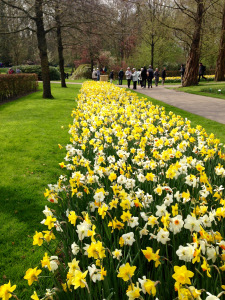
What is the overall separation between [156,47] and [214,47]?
7.45 meters

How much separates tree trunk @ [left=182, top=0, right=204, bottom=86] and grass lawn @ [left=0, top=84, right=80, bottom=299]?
13106mm

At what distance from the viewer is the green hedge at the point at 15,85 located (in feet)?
45.5

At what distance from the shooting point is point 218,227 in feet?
6.86

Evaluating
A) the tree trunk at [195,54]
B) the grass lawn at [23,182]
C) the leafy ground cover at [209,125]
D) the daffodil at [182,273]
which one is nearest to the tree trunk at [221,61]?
the tree trunk at [195,54]

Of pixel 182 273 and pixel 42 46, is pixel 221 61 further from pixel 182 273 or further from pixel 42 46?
pixel 182 273

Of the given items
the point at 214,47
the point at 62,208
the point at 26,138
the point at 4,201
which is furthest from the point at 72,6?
the point at 214,47

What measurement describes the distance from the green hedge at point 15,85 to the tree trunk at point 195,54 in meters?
11.2

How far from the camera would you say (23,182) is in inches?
163

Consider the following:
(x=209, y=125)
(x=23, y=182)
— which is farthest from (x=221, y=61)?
(x=23, y=182)

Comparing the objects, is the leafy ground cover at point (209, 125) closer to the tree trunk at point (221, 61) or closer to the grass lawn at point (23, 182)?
the grass lawn at point (23, 182)

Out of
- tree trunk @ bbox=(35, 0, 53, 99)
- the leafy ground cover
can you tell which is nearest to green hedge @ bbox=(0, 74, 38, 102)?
tree trunk @ bbox=(35, 0, 53, 99)

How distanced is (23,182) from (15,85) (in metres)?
13.3

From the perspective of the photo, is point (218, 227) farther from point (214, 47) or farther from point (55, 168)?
point (214, 47)

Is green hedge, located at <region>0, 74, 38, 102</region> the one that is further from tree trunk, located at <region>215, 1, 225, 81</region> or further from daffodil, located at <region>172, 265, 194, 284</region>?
tree trunk, located at <region>215, 1, 225, 81</region>
